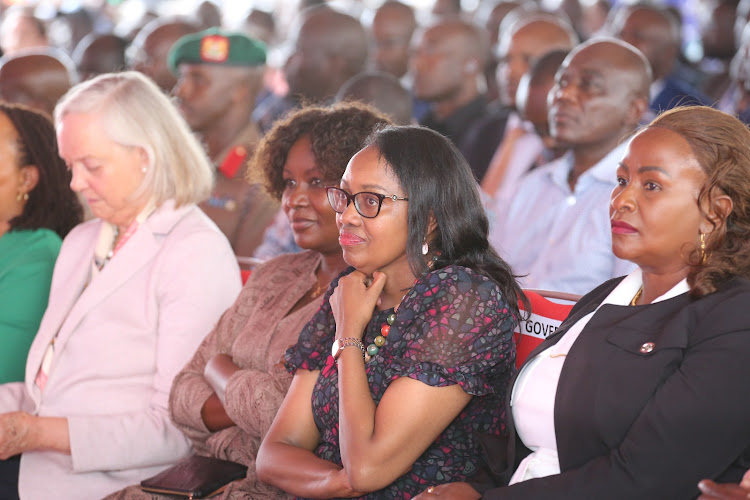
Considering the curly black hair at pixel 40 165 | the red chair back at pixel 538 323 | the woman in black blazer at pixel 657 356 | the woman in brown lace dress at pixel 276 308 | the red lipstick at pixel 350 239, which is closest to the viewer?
the woman in black blazer at pixel 657 356

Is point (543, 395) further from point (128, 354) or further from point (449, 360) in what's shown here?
point (128, 354)

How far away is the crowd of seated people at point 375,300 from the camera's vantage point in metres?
1.88

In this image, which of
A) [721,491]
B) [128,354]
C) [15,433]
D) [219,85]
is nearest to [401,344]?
[721,491]

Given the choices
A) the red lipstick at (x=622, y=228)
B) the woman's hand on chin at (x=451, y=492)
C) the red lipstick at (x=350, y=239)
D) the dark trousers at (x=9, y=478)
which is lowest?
the dark trousers at (x=9, y=478)

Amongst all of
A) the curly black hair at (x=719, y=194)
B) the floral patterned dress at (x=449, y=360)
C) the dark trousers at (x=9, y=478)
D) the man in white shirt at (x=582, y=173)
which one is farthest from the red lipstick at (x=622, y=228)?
the dark trousers at (x=9, y=478)

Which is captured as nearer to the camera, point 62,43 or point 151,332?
point 151,332

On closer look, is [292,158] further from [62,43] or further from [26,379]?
[62,43]

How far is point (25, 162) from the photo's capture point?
11.1 ft

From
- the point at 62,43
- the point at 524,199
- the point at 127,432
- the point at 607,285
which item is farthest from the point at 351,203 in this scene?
the point at 62,43

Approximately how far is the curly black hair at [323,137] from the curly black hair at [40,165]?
2.69ft

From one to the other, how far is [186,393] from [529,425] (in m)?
1.12

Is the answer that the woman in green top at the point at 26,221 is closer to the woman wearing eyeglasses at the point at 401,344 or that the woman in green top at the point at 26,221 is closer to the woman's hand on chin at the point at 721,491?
the woman wearing eyeglasses at the point at 401,344

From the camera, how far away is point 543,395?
2.01 m

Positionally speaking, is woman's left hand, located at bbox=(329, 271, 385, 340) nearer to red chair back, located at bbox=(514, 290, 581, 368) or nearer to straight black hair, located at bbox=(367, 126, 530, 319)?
straight black hair, located at bbox=(367, 126, 530, 319)
